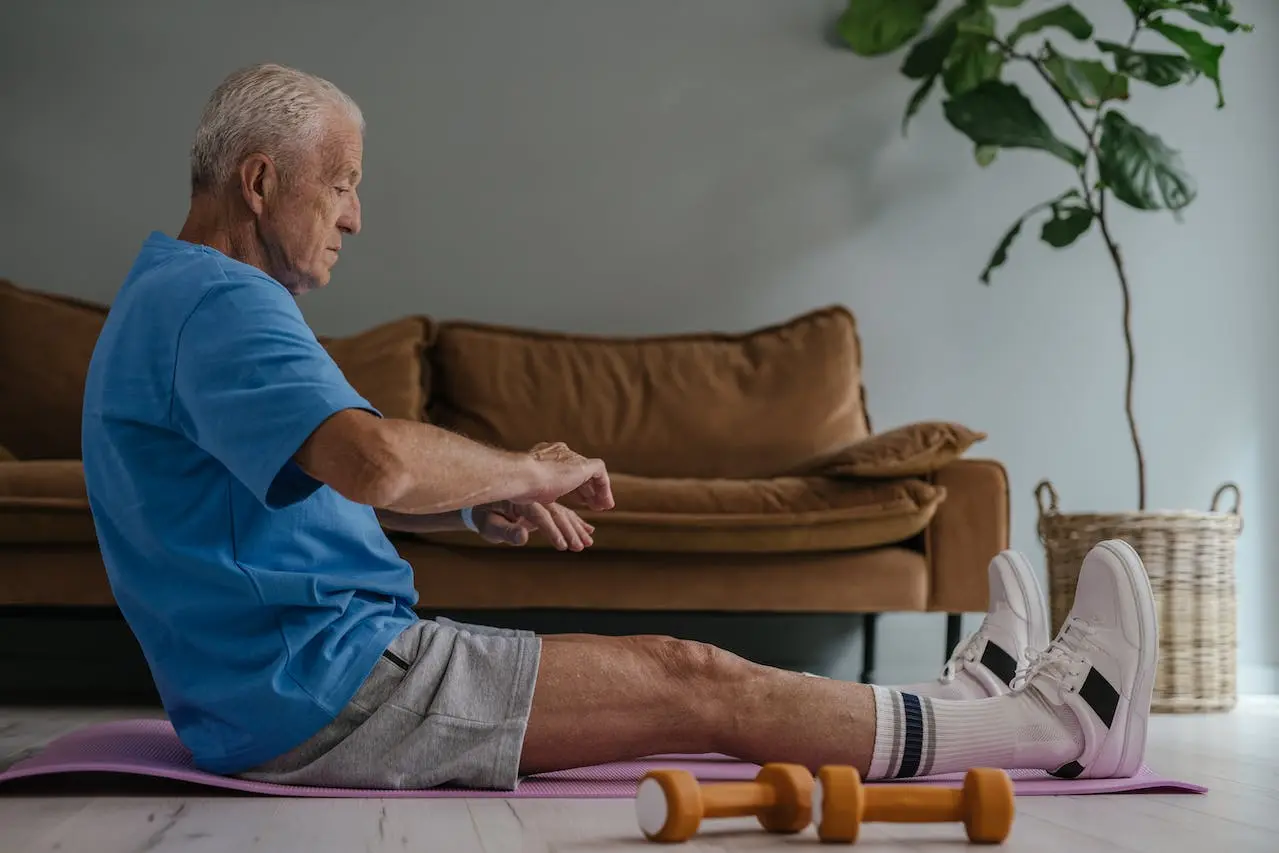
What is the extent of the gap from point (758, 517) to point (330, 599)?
1.37 metres

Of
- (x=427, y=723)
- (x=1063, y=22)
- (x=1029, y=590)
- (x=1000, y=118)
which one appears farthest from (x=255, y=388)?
(x=1063, y=22)

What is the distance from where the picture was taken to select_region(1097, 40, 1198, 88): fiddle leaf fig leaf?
10.7 ft

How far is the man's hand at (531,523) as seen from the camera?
1.60 meters

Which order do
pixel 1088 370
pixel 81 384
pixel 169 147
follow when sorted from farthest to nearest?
pixel 1088 370 < pixel 169 147 < pixel 81 384

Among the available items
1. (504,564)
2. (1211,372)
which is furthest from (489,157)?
(1211,372)

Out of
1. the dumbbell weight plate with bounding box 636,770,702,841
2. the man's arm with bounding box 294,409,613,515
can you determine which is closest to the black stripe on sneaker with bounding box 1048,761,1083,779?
the dumbbell weight plate with bounding box 636,770,702,841

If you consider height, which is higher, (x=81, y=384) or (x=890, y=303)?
(x=890, y=303)

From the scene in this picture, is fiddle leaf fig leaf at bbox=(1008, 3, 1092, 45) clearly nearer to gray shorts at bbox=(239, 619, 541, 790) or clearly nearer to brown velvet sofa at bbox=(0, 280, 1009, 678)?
brown velvet sofa at bbox=(0, 280, 1009, 678)

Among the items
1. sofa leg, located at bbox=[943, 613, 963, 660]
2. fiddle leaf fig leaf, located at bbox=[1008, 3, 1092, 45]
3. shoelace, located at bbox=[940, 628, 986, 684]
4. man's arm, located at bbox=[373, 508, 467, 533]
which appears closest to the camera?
man's arm, located at bbox=[373, 508, 467, 533]

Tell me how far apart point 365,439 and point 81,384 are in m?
2.16

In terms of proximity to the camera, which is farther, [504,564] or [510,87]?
[510,87]

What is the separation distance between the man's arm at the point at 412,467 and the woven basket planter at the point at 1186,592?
1983mm

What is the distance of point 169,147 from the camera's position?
3.63m

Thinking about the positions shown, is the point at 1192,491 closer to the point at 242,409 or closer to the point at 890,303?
the point at 890,303
